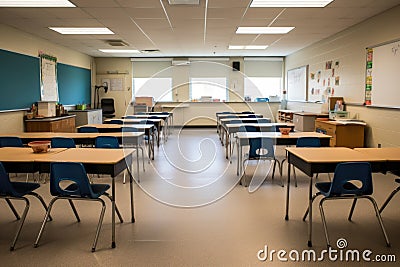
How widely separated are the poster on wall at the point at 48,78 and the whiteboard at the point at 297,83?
24.0 ft

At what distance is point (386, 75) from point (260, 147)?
2.99 meters

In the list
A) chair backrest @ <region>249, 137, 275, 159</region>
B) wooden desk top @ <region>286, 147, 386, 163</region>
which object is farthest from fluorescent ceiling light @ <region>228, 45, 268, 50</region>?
wooden desk top @ <region>286, 147, 386, 163</region>

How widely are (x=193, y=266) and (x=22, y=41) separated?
7170 mm

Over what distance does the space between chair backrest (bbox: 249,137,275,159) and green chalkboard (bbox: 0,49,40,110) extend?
5.11m

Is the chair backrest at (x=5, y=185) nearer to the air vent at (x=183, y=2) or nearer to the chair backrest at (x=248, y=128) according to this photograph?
the air vent at (x=183, y=2)

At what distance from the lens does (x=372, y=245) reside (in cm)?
302

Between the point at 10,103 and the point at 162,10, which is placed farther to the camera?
the point at 10,103

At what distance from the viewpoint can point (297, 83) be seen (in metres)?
11.6

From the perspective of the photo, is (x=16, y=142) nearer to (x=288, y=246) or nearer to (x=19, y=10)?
(x=19, y=10)

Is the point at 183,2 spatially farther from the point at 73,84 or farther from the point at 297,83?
the point at 297,83

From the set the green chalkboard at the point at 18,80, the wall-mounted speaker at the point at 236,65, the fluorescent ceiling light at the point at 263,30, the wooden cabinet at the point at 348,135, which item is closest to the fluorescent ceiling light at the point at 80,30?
the green chalkboard at the point at 18,80

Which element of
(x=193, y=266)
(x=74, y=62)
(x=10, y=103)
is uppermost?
(x=74, y=62)

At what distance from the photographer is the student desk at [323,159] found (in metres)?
3.09

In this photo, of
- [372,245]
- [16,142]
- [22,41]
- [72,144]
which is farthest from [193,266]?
[22,41]
